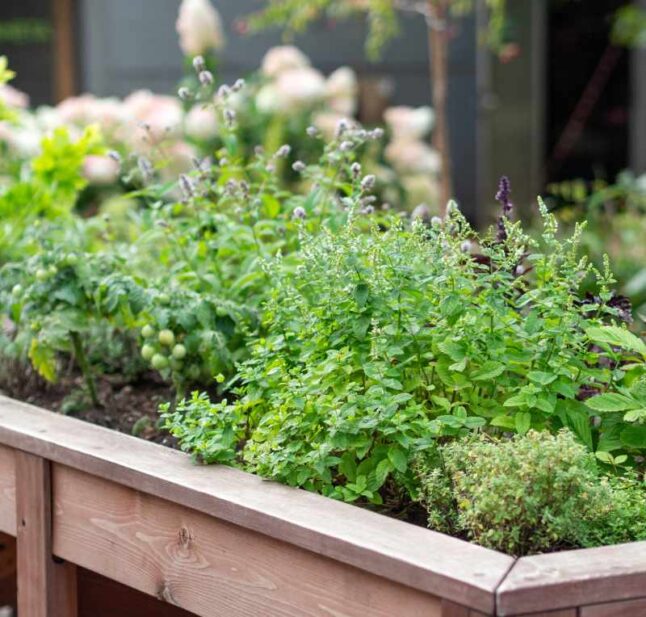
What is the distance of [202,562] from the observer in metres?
1.91

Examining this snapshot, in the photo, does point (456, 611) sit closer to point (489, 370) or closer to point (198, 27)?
point (489, 370)

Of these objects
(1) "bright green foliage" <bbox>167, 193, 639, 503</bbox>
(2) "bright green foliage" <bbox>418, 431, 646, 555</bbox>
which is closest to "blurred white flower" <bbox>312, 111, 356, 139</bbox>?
(1) "bright green foliage" <bbox>167, 193, 639, 503</bbox>

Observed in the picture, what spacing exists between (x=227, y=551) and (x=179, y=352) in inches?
23.7

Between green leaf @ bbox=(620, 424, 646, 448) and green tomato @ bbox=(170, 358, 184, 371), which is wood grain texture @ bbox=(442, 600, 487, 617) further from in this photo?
green tomato @ bbox=(170, 358, 184, 371)

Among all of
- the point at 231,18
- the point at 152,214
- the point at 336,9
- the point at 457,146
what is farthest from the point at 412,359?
the point at 231,18

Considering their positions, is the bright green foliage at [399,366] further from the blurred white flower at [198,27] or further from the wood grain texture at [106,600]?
the blurred white flower at [198,27]

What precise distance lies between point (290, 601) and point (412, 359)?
1.57 ft

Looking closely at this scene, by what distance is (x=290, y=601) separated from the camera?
1.77 m

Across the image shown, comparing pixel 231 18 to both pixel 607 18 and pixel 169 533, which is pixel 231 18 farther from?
pixel 169 533

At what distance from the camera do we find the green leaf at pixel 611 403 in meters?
1.89

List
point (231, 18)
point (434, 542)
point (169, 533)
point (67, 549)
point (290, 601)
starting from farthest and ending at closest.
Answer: point (231, 18)
point (67, 549)
point (169, 533)
point (290, 601)
point (434, 542)

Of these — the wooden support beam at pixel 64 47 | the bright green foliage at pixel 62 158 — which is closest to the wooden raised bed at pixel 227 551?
the bright green foliage at pixel 62 158

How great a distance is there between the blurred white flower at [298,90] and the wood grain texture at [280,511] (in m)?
3.27

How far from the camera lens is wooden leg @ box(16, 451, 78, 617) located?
222 centimetres
